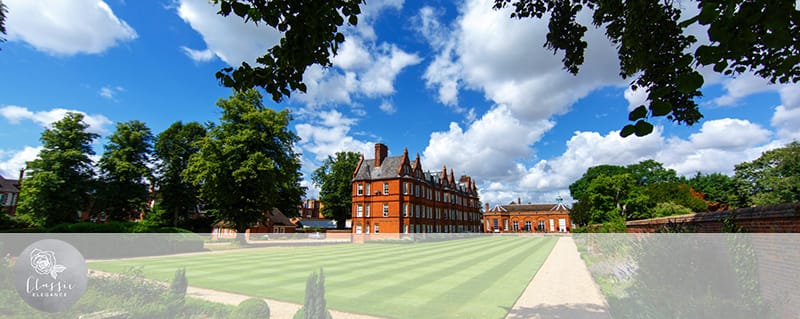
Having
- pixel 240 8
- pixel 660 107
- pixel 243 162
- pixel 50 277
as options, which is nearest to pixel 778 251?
pixel 660 107

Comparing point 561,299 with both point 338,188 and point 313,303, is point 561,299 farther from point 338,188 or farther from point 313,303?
point 338,188

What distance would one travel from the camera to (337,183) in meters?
57.8

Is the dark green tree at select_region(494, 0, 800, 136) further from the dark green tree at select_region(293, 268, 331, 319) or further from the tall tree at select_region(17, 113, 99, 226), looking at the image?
the tall tree at select_region(17, 113, 99, 226)

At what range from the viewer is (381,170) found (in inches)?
1861

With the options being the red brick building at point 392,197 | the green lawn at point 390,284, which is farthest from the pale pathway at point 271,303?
the red brick building at point 392,197

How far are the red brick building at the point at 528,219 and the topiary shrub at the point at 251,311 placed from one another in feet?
270

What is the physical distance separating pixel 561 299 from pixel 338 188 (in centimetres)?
4848

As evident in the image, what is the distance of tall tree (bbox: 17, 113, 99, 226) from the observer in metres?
35.0

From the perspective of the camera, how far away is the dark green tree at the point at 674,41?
6.82 ft

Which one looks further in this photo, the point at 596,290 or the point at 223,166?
the point at 223,166

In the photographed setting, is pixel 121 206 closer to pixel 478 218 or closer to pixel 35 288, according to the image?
pixel 35 288

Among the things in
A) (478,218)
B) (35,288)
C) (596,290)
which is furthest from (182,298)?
(478,218)

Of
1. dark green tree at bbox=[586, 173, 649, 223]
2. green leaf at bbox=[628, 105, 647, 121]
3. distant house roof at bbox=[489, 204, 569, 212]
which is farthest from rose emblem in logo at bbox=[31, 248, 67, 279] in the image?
distant house roof at bbox=[489, 204, 569, 212]

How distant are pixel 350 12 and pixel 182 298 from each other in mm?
7979
